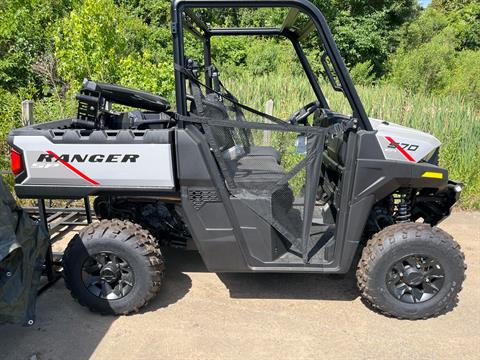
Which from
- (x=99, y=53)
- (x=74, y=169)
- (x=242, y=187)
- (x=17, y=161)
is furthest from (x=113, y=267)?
(x=99, y=53)

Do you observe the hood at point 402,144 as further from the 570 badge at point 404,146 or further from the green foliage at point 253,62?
the green foliage at point 253,62

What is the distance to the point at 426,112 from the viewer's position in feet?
22.2

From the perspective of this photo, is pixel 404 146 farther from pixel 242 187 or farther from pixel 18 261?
pixel 18 261

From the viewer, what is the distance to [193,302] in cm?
351

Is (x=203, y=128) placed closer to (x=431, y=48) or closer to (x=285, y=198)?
(x=285, y=198)

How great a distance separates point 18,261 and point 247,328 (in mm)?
1591

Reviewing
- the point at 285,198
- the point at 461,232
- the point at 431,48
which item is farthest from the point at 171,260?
the point at 431,48

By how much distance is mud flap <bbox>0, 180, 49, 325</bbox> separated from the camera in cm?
273

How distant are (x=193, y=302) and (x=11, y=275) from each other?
1338mm

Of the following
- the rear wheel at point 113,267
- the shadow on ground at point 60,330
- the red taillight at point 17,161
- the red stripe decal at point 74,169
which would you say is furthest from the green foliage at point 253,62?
the red taillight at point 17,161

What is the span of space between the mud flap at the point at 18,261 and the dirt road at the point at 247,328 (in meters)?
0.31

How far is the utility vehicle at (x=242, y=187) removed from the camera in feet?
9.88

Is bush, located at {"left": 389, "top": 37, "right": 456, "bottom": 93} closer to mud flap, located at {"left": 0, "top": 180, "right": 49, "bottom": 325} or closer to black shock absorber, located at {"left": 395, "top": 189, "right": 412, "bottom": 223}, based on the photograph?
black shock absorber, located at {"left": 395, "top": 189, "right": 412, "bottom": 223}

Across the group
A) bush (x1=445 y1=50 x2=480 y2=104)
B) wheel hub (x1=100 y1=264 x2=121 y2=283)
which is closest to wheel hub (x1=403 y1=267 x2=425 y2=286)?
wheel hub (x1=100 y1=264 x2=121 y2=283)
